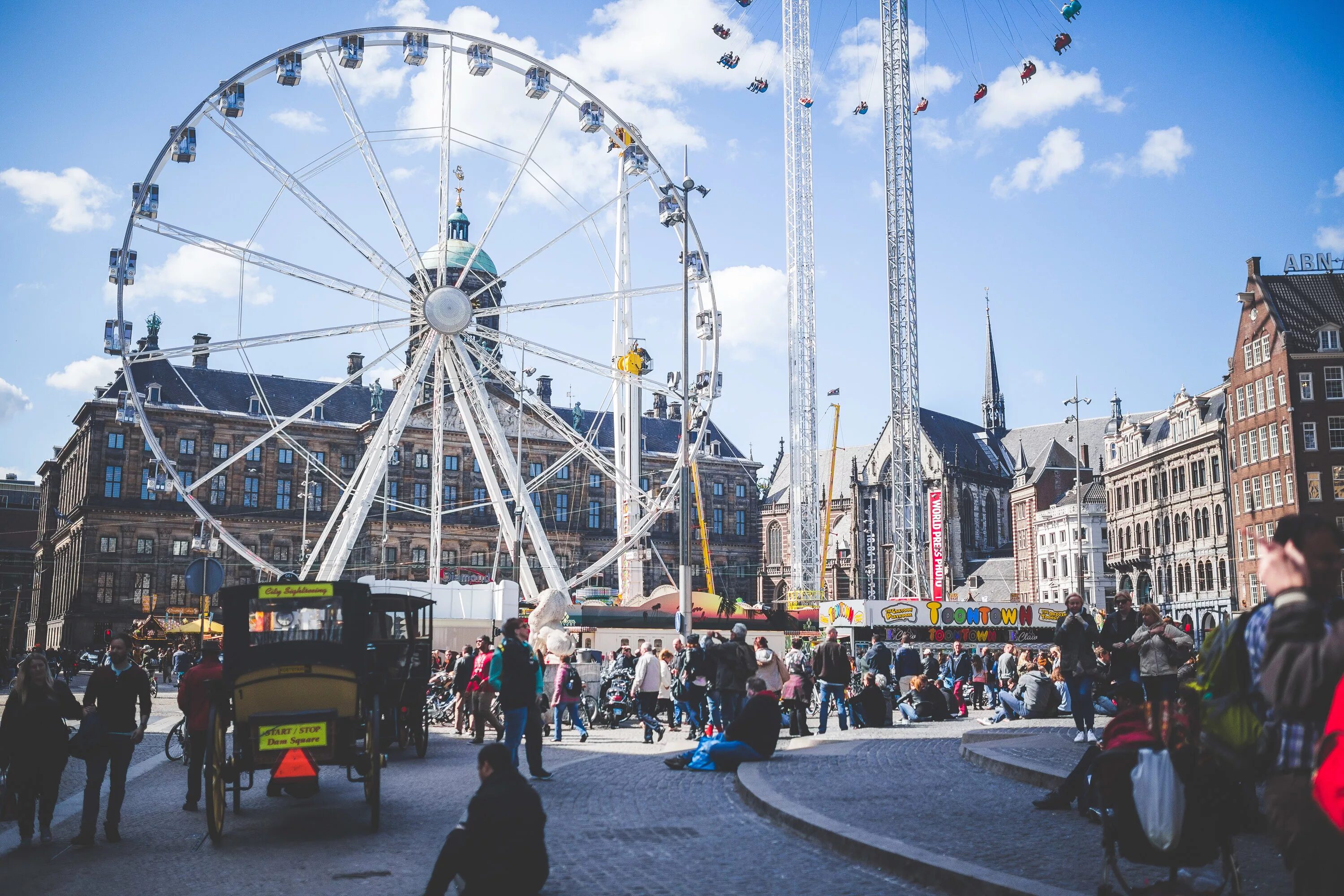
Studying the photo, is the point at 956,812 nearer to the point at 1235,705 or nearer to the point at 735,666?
the point at 1235,705

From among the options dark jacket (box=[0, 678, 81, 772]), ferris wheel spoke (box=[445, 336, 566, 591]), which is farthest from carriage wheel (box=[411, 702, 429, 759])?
ferris wheel spoke (box=[445, 336, 566, 591])

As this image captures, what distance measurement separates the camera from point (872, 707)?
23328 millimetres

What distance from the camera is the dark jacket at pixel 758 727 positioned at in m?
16.3

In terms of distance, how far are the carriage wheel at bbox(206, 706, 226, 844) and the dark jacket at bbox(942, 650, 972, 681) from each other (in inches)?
960

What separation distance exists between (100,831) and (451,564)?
8649 cm

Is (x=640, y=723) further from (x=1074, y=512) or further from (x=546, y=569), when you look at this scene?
(x=1074, y=512)

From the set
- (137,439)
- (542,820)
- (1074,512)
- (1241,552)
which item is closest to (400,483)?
(137,439)

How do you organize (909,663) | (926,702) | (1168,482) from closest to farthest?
(926,702) < (909,663) < (1168,482)

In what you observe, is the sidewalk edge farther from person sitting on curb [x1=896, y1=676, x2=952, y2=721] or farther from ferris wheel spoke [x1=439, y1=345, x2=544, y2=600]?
ferris wheel spoke [x1=439, y1=345, x2=544, y2=600]

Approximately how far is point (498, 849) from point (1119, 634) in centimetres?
1115

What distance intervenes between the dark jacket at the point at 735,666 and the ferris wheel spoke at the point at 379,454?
16048 mm

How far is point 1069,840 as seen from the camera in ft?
31.3

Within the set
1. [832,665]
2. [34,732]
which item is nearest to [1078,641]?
[832,665]

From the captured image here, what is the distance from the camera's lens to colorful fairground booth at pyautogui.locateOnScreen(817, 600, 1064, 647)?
4581 centimetres
